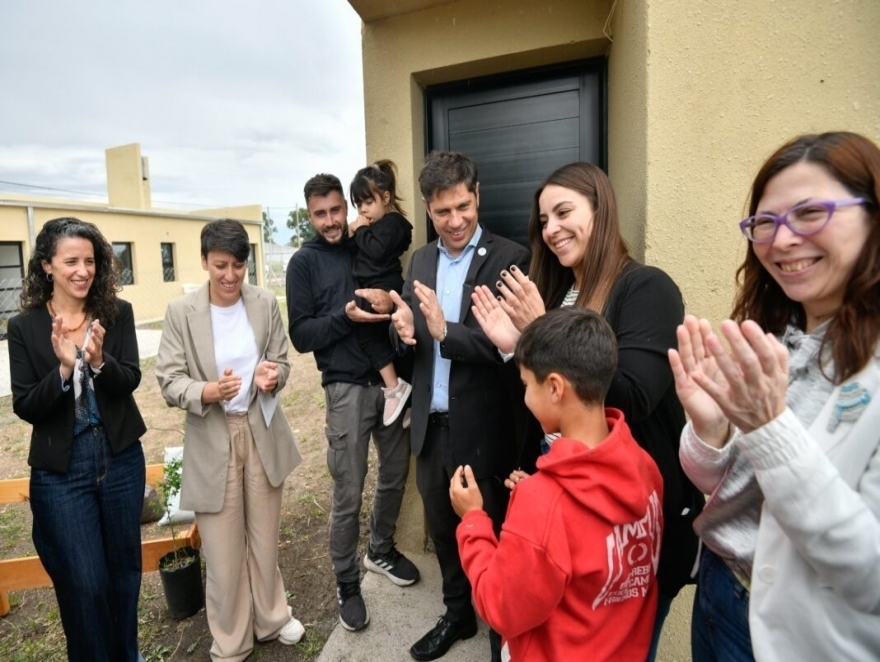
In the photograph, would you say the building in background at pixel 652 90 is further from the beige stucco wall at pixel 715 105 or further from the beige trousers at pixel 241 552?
the beige trousers at pixel 241 552

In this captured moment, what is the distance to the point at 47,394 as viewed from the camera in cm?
207

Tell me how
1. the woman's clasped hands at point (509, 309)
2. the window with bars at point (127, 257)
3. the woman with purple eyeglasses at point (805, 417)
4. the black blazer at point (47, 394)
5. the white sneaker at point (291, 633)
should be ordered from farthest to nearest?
the window with bars at point (127, 257) < the white sneaker at point (291, 633) < the black blazer at point (47, 394) < the woman's clasped hands at point (509, 309) < the woman with purple eyeglasses at point (805, 417)

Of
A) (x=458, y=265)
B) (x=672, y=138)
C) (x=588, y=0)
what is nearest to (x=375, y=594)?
(x=458, y=265)

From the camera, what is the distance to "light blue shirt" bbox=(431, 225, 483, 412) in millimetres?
2436

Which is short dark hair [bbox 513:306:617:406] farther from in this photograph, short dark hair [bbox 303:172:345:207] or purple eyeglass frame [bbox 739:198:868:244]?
short dark hair [bbox 303:172:345:207]

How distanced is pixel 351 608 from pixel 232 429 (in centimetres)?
119

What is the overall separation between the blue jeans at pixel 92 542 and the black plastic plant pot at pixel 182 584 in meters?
0.51

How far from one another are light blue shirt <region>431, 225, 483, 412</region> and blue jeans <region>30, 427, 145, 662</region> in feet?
4.86

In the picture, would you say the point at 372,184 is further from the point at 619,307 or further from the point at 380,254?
the point at 619,307

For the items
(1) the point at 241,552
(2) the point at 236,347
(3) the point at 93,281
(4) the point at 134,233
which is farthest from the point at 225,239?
(4) the point at 134,233

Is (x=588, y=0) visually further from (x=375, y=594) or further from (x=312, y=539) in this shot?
(x=312, y=539)

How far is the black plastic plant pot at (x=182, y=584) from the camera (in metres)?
2.90

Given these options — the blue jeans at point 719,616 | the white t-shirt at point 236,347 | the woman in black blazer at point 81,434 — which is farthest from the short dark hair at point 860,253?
the woman in black blazer at point 81,434

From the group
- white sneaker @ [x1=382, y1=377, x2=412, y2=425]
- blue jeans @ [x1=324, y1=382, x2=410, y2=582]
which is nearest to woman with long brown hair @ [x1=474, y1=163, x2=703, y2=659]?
white sneaker @ [x1=382, y1=377, x2=412, y2=425]
